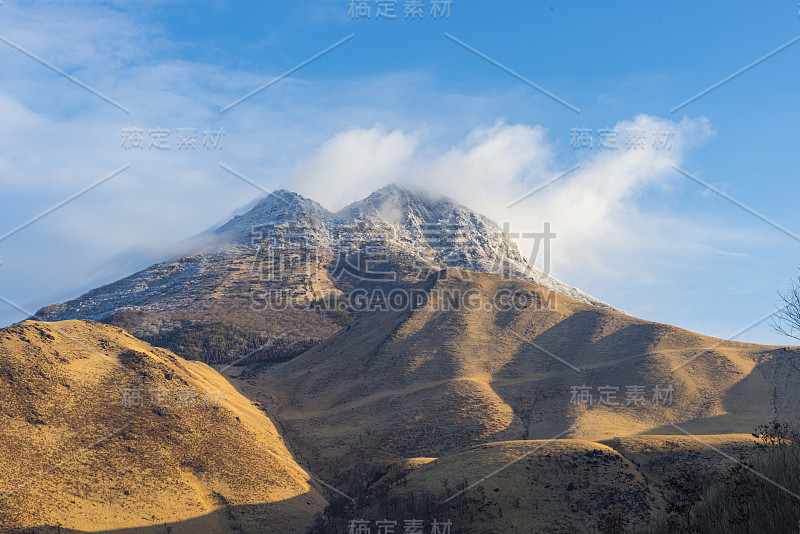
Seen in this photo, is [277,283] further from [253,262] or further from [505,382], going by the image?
[505,382]

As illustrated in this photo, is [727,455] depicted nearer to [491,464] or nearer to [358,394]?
[491,464]

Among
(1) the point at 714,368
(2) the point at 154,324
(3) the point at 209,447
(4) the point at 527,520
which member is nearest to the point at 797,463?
(4) the point at 527,520

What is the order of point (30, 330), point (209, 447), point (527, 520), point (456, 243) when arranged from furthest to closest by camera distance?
1. point (456, 243)
2. point (30, 330)
3. point (209, 447)
4. point (527, 520)

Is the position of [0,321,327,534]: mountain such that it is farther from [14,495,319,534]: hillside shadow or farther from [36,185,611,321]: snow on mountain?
[36,185,611,321]: snow on mountain

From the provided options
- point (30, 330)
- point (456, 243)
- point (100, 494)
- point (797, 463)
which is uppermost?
point (456, 243)

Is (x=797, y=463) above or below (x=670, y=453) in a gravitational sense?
above

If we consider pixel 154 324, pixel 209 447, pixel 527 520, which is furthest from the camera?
pixel 154 324

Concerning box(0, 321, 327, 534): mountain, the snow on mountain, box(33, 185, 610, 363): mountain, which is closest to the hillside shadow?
box(0, 321, 327, 534): mountain

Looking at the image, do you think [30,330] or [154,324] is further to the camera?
[154,324]
